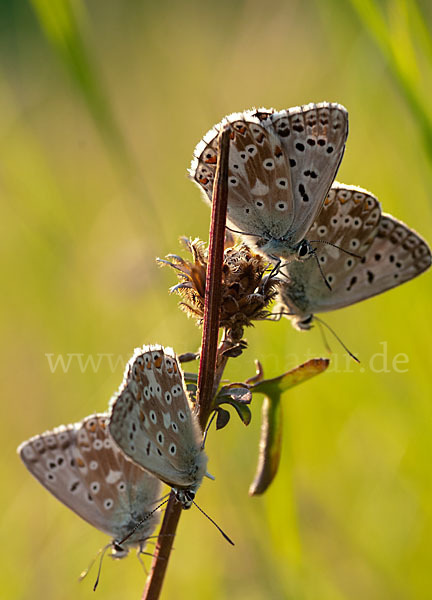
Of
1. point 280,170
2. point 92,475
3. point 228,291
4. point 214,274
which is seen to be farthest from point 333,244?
point 92,475

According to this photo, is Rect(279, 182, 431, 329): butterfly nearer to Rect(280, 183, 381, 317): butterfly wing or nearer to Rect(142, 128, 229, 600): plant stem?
Rect(280, 183, 381, 317): butterfly wing

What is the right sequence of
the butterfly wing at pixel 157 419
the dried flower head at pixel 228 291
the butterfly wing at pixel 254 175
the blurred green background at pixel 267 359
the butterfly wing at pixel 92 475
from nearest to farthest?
the butterfly wing at pixel 157 419
the dried flower head at pixel 228 291
the butterfly wing at pixel 254 175
the butterfly wing at pixel 92 475
the blurred green background at pixel 267 359

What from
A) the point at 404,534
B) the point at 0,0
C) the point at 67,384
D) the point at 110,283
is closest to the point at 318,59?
the point at 110,283

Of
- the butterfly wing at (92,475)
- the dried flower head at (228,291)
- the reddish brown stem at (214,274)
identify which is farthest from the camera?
the butterfly wing at (92,475)

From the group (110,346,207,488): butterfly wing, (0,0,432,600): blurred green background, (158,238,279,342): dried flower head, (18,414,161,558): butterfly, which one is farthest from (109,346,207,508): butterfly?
(0,0,432,600): blurred green background

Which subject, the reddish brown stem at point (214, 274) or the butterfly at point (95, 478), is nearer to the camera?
the reddish brown stem at point (214, 274)

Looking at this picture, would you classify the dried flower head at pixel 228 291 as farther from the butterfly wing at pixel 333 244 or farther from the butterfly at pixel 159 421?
the butterfly wing at pixel 333 244

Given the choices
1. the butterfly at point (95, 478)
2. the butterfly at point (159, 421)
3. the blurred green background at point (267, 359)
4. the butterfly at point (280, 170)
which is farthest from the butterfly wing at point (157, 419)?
the blurred green background at point (267, 359)

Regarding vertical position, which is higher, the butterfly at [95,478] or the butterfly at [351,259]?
the butterfly at [351,259]
